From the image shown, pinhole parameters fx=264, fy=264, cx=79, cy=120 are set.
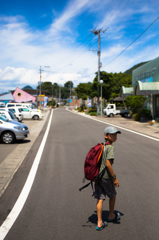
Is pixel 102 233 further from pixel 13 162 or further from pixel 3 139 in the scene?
pixel 3 139

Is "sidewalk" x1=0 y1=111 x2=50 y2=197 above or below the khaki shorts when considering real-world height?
below

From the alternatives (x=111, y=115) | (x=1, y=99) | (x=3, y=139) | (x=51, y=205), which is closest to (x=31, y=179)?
(x=51, y=205)

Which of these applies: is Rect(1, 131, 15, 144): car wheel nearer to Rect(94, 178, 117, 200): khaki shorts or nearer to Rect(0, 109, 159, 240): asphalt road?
Rect(0, 109, 159, 240): asphalt road

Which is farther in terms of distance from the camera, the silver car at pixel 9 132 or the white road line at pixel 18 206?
the silver car at pixel 9 132

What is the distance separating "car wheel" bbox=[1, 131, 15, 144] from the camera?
1280cm

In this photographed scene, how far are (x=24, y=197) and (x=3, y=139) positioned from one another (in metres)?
7.86

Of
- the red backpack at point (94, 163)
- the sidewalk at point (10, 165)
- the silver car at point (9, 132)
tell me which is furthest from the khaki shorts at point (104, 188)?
the silver car at point (9, 132)

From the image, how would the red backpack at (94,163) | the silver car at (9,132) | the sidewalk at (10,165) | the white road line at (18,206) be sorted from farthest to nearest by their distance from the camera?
the silver car at (9,132)
the sidewalk at (10,165)
the white road line at (18,206)
the red backpack at (94,163)

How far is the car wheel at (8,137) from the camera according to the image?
12802 mm

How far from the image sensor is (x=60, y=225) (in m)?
4.09

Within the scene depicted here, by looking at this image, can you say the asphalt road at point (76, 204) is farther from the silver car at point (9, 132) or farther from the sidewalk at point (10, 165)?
the silver car at point (9, 132)

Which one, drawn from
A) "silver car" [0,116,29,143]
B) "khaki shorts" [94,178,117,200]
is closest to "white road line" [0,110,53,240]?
"khaki shorts" [94,178,117,200]

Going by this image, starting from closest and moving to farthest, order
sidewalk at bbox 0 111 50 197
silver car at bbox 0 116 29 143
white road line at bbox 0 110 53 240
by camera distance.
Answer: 1. white road line at bbox 0 110 53 240
2. sidewalk at bbox 0 111 50 197
3. silver car at bbox 0 116 29 143

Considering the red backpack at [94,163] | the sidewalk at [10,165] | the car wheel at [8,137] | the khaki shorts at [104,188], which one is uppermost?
the red backpack at [94,163]
